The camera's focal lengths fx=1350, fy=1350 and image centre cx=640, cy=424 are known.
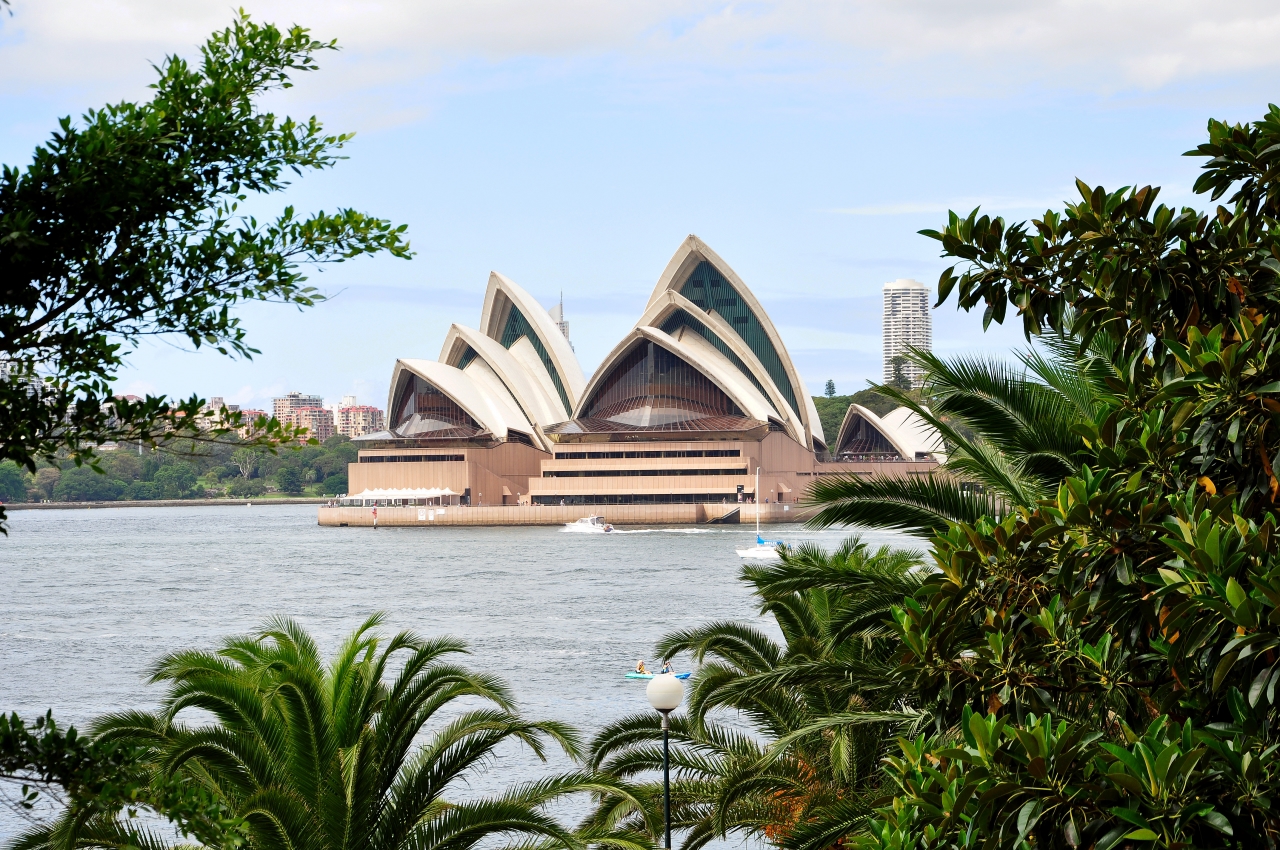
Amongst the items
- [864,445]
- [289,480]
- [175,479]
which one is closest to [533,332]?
[864,445]

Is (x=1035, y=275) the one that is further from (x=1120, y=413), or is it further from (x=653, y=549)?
(x=653, y=549)

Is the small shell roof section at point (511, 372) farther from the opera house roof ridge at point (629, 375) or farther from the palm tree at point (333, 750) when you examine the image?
the palm tree at point (333, 750)

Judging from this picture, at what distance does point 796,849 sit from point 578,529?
2504 inches

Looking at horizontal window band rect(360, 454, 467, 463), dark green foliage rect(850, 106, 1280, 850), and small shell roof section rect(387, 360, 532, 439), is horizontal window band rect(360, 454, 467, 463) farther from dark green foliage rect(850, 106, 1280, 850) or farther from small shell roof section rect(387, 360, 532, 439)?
dark green foliage rect(850, 106, 1280, 850)

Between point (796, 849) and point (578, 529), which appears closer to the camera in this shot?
point (796, 849)

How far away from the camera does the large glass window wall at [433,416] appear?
77.8 meters

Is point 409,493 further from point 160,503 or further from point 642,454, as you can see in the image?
point 160,503

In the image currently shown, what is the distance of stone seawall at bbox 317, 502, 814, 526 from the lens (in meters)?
74.2

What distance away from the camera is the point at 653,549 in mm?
59094

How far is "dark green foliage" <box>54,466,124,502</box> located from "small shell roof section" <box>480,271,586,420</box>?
187 ft

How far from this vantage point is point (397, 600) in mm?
40281

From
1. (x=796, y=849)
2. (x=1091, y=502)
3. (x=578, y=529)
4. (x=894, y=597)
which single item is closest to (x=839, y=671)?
(x=894, y=597)

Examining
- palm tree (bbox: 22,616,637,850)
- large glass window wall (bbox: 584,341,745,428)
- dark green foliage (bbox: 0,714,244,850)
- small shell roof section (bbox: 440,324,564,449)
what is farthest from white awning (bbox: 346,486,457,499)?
dark green foliage (bbox: 0,714,244,850)

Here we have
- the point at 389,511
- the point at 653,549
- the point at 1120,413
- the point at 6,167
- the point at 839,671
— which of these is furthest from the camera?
the point at 389,511
